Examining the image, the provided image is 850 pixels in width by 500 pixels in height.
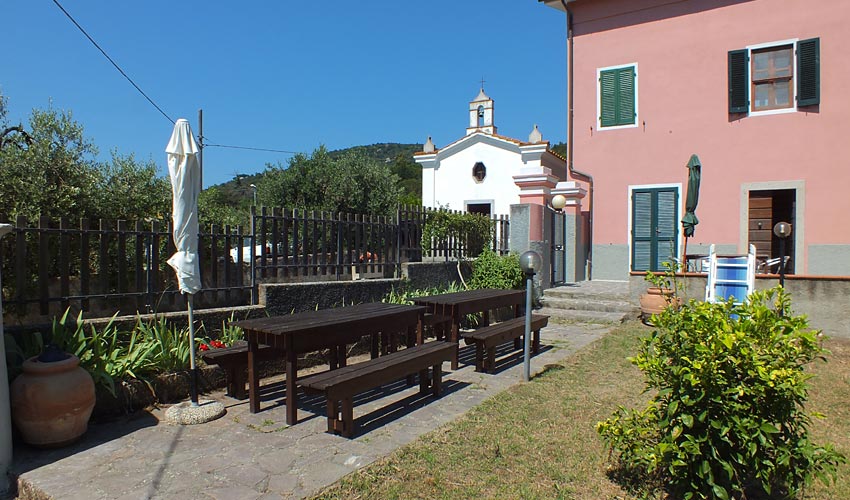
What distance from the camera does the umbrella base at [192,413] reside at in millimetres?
4340

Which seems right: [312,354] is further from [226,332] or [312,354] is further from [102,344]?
[102,344]

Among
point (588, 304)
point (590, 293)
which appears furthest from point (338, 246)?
point (590, 293)

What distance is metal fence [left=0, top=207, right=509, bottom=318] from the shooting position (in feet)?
15.7

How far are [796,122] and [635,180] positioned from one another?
345cm

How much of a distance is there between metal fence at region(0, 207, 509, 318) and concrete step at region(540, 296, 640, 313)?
3037 millimetres

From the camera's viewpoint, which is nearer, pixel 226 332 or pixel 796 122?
pixel 226 332

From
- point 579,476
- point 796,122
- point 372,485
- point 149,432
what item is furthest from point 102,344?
A: point 796,122

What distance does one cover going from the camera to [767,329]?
278 centimetres

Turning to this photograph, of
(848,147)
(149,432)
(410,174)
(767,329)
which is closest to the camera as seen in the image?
(767,329)

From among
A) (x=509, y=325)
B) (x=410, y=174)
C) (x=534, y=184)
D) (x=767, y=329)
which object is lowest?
(x=509, y=325)

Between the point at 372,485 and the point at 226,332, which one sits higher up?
the point at 226,332

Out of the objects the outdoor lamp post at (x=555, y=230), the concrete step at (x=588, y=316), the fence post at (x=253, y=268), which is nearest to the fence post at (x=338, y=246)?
the fence post at (x=253, y=268)

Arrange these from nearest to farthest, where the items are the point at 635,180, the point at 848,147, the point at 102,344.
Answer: the point at 102,344 < the point at 848,147 < the point at 635,180

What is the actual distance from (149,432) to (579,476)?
327 cm
